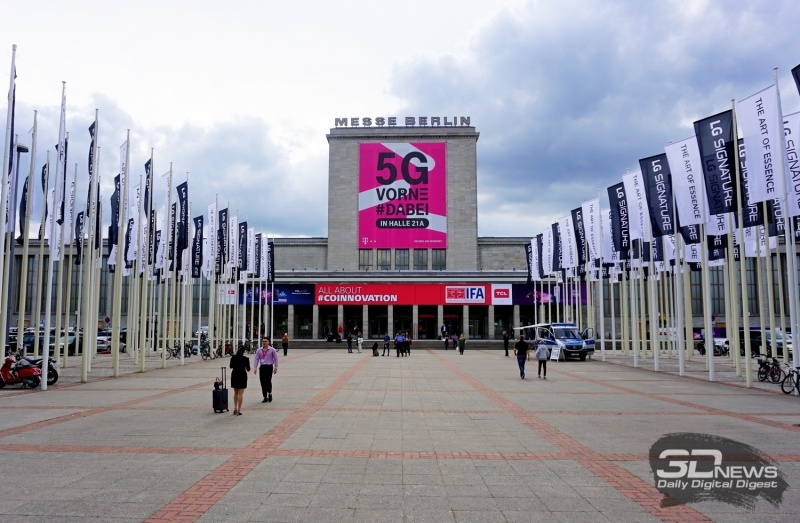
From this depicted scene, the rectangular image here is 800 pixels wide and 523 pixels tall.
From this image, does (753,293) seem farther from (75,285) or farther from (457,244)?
(75,285)

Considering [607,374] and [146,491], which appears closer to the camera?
[146,491]

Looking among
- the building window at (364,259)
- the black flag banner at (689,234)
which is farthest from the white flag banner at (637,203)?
the building window at (364,259)

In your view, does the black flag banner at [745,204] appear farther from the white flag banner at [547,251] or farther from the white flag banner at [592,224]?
the white flag banner at [547,251]

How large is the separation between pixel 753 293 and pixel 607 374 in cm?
5805

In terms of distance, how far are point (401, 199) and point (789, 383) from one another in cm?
6036

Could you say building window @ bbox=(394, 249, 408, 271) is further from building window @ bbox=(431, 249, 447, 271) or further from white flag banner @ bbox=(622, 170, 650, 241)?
white flag banner @ bbox=(622, 170, 650, 241)

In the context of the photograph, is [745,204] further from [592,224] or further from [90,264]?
[90,264]

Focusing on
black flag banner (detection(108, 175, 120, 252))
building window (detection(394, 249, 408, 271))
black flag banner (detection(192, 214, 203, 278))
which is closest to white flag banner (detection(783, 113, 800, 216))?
black flag banner (detection(108, 175, 120, 252))

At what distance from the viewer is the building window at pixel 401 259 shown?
75.9m

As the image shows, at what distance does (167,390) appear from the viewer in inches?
A: 757

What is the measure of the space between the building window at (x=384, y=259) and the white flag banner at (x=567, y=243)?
35881 mm

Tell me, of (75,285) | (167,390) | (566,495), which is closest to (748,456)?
(566,495)

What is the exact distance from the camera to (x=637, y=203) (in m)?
28.8

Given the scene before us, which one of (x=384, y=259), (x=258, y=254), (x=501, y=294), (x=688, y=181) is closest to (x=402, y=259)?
(x=384, y=259)
